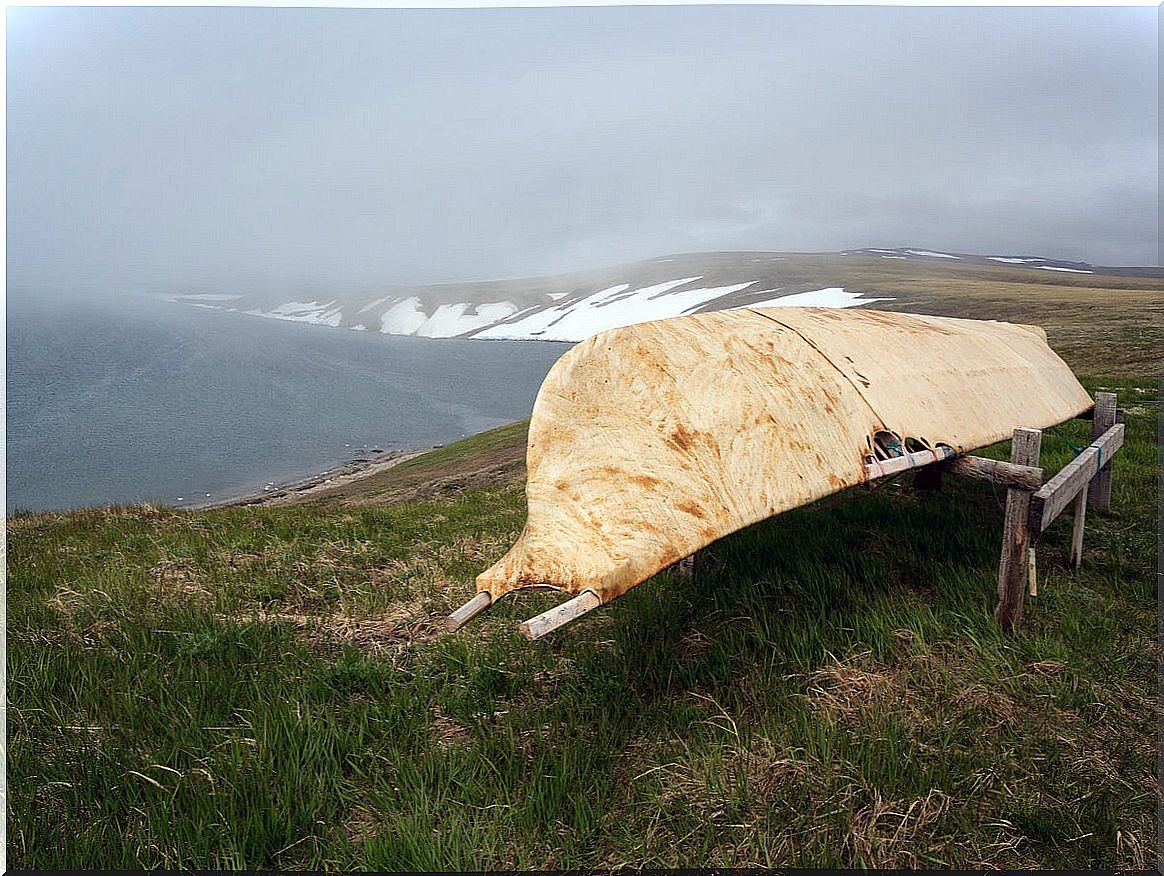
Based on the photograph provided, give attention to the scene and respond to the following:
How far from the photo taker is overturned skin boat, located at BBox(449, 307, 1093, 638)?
270cm

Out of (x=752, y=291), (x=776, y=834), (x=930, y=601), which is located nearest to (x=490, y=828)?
(x=776, y=834)

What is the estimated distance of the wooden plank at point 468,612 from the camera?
8.22ft

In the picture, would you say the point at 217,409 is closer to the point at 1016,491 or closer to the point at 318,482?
the point at 318,482

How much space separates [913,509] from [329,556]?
549cm

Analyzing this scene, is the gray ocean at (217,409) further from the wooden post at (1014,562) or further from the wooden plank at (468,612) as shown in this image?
the wooden post at (1014,562)

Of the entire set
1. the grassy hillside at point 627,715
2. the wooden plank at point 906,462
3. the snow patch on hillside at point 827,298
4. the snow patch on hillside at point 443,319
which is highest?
the snow patch on hillside at point 443,319

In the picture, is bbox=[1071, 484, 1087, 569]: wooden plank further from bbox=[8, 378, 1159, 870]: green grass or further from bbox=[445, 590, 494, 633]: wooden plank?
bbox=[445, 590, 494, 633]: wooden plank

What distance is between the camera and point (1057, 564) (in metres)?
5.03

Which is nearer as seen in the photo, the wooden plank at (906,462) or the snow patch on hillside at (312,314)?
the wooden plank at (906,462)

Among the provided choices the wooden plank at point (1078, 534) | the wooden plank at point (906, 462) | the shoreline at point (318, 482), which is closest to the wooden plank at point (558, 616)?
the wooden plank at point (906, 462)

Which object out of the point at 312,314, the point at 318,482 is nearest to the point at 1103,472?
the point at 318,482

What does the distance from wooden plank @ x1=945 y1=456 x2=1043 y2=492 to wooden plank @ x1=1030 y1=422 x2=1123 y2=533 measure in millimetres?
85

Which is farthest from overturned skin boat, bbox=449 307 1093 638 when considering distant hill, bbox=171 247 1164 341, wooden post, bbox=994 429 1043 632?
distant hill, bbox=171 247 1164 341

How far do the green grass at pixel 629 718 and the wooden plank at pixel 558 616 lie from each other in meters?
0.89
